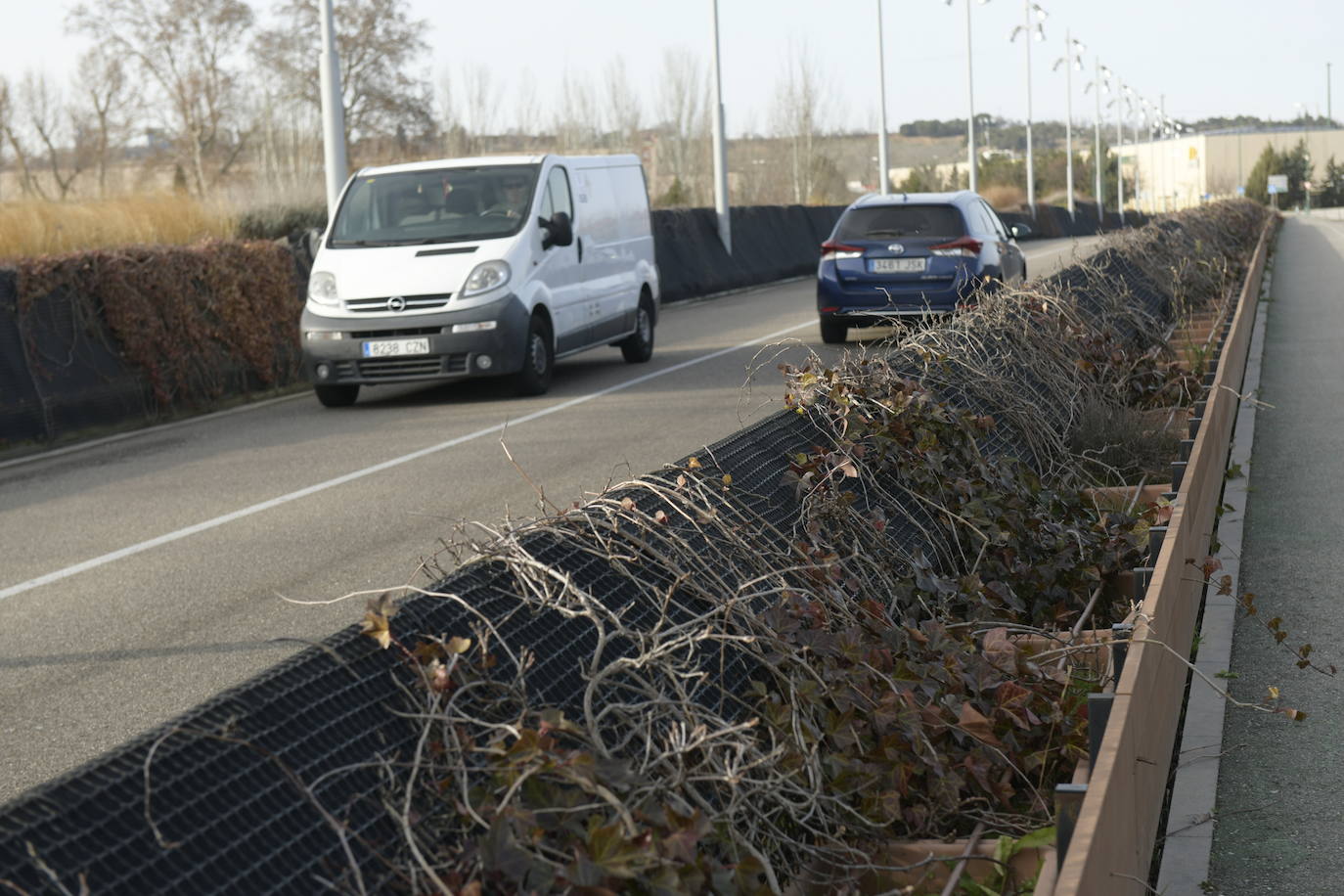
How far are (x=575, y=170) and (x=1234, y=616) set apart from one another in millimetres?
10886

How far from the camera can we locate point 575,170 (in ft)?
53.5

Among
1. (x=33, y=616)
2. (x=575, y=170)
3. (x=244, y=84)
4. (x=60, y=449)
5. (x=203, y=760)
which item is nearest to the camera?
(x=203, y=760)

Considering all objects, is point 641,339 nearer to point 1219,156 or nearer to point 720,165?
point 720,165

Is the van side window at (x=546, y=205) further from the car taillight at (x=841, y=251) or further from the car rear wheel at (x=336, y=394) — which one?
the car taillight at (x=841, y=251)

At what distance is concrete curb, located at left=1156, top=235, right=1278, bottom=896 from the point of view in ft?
13.4

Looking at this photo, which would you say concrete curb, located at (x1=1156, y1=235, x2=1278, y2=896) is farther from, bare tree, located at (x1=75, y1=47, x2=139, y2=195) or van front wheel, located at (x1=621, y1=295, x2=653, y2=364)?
bare tree, located at (x1=75, y1=47, x2=139, y2=195)

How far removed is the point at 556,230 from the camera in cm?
1511

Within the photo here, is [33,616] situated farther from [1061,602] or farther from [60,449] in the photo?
[60,449]

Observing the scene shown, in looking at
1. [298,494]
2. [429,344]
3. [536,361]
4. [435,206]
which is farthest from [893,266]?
[298,494]

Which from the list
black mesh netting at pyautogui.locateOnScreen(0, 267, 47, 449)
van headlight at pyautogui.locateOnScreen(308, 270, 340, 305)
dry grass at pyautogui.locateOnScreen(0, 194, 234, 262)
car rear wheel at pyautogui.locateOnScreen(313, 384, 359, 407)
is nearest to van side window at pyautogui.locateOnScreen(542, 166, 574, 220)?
van headlight at pyautogui.locateOnScreen(308, 270, 340, 305)

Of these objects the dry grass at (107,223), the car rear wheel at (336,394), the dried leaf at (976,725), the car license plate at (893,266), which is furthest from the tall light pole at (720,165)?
the dried leaf at (976,725)

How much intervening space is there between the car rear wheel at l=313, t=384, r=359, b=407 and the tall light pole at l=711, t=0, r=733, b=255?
1862 cm

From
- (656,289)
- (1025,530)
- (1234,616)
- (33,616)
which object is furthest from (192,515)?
(656,289)

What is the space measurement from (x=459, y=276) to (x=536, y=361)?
3.47 ft
